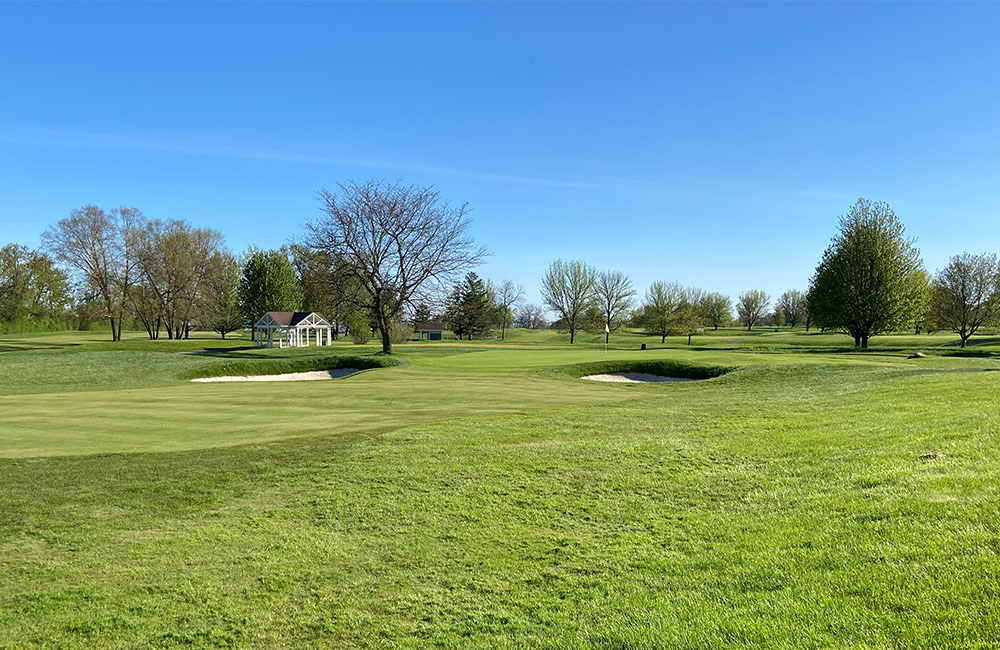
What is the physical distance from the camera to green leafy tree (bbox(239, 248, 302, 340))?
74.2m

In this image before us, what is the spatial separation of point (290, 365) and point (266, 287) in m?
42.3

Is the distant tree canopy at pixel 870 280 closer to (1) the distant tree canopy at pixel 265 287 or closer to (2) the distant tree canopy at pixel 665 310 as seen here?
(2) the distant tree canopy at pixel 665 310

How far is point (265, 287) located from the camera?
244ft

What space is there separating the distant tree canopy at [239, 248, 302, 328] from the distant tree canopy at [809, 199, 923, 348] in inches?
2414

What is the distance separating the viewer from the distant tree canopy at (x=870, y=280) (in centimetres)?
4850

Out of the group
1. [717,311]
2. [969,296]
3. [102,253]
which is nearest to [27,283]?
[102,253]

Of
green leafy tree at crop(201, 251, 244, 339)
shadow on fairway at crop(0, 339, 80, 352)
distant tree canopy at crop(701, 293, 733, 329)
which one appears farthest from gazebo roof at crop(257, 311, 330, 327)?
distant tree canopy at crop(701, 293, 733, 329)

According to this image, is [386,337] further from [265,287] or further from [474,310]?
[474,310]

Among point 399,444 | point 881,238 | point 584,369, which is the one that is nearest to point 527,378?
point 584,369

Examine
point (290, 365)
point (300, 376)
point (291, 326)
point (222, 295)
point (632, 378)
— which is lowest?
point (632, 378)

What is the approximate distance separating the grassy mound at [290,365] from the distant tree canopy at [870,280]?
127ft

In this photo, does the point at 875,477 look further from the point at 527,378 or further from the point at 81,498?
the point at 527,378

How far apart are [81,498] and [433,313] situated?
38.0 m

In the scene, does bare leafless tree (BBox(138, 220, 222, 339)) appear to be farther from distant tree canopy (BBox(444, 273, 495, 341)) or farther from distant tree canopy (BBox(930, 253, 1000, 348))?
distant tree canopy (BBox(930, 253, 1000, 348))
